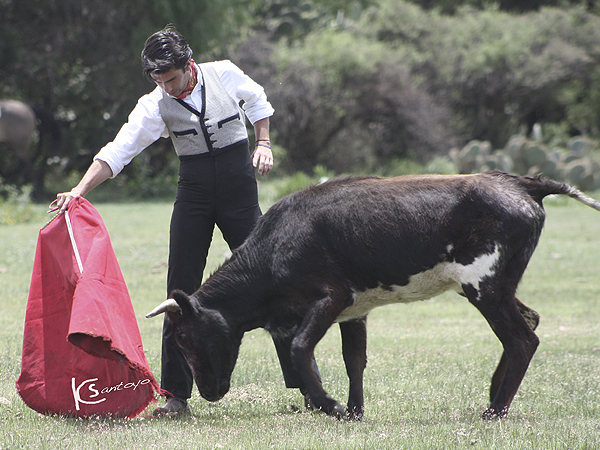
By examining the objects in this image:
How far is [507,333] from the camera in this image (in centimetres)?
458

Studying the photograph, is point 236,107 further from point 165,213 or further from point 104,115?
point 104,115

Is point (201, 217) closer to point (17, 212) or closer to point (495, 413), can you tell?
point (495, 413)

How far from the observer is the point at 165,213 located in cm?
1969

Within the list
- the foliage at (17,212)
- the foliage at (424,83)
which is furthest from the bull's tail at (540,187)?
the foliage at (424,83)

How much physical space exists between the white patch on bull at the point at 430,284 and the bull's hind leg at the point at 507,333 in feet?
0.31

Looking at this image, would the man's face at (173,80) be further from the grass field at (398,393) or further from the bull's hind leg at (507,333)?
the bull's hind leg at (507,333)

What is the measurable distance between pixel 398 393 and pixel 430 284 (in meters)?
1.16

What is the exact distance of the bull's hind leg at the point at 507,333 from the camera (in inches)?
179

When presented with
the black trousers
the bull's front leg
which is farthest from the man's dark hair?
the bull's front leg

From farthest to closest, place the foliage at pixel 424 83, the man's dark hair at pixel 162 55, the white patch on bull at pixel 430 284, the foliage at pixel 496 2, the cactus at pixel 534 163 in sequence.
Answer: the foliage at pixel 496 2 → the foliage at pixel 424 83 → the cactus at pixel 534 163 → the man's dark hair at pixel 162 55 → the white patch on bull at pixel 430 284

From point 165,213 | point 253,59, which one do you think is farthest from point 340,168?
point 165,213

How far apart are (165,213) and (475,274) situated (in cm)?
1589

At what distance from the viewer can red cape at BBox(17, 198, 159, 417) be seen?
180 inches

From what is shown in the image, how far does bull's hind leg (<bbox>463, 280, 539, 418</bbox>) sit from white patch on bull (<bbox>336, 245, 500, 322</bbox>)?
0.09 meters
